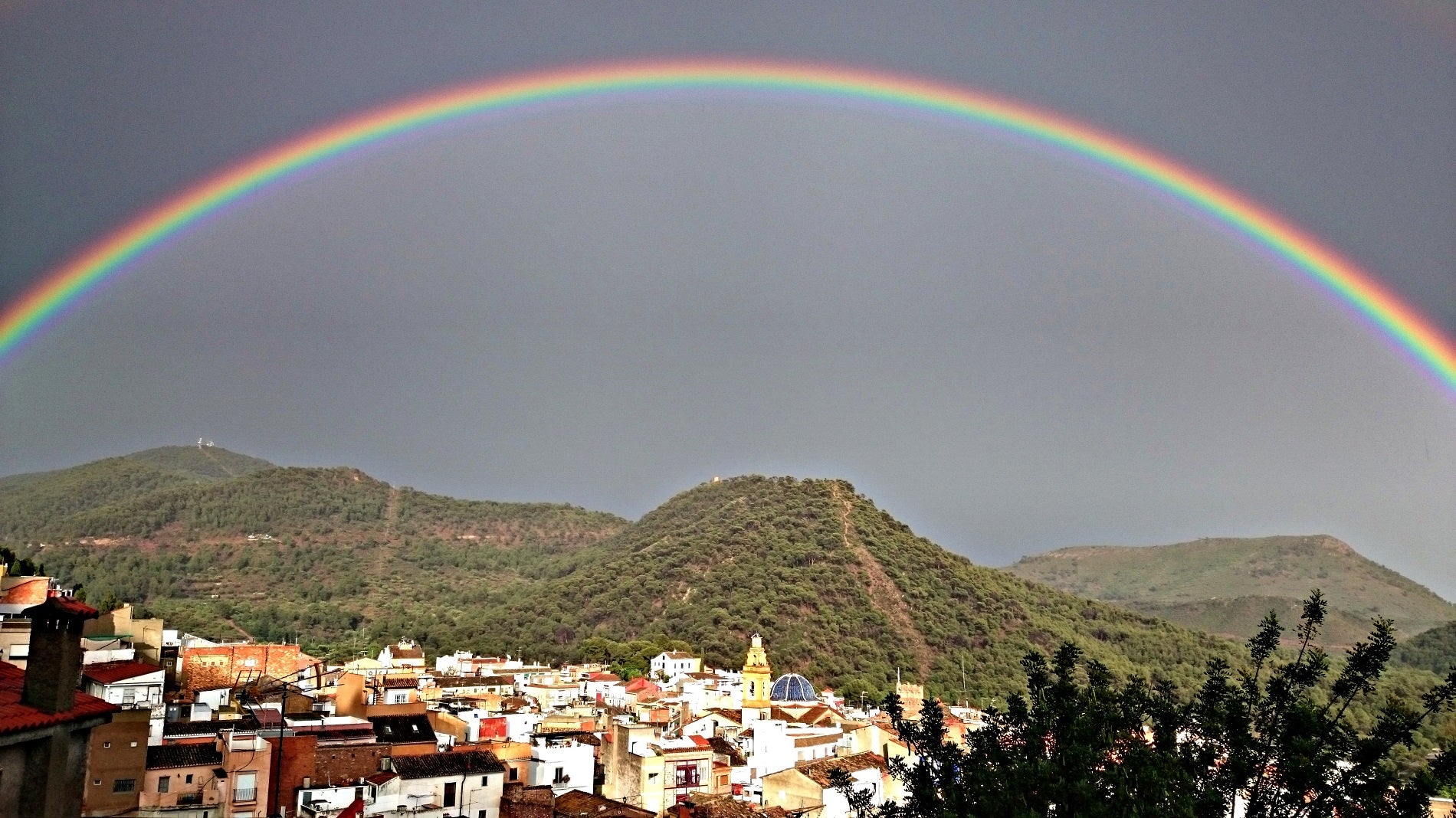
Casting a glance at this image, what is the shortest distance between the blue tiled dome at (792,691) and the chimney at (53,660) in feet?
126

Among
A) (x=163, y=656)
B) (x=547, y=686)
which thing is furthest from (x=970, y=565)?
(x=163, y=656)

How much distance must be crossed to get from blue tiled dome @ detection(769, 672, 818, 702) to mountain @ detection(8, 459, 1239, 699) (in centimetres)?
1539

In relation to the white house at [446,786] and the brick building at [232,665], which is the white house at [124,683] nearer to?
the white house at [446,786]

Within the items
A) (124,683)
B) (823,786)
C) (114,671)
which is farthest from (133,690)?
(823,786)

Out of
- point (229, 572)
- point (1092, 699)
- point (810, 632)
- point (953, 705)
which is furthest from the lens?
point (229, 572)

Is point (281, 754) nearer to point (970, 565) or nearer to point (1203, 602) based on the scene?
point (970, 565)

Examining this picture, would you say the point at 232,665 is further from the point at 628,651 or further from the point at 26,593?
the point at 628,651

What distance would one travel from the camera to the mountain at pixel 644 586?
70625 millimetres

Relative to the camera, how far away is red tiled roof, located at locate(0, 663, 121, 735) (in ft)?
26.0

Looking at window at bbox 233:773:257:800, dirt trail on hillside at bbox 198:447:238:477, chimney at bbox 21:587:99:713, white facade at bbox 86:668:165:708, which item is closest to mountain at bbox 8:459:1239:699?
white facade at bbox 86:668:165:708

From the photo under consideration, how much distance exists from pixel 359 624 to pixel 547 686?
39.9m

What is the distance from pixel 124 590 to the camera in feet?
266

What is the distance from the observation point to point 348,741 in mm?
22688

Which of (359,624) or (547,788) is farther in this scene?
(359,624)
